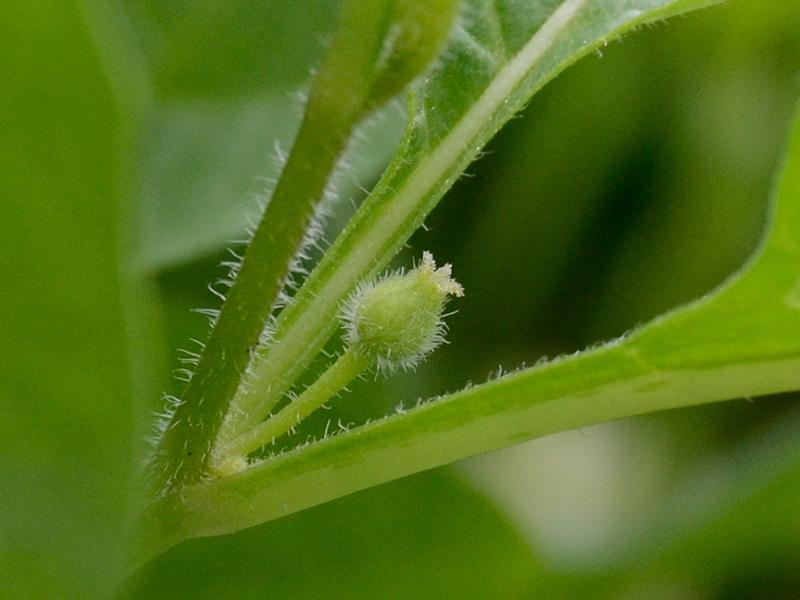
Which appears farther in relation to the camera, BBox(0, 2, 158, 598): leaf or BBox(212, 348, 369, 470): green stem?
BBox(212, 348, 369, 470): green stem

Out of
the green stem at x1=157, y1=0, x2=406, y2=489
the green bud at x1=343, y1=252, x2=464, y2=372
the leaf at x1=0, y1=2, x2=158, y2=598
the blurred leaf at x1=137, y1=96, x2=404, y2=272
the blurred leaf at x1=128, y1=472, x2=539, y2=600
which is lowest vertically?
the leaf at x1=0, y1=2, x2=158, y2=598

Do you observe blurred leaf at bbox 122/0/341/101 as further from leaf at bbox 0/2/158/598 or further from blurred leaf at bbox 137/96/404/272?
leaf at bbox 0/2/158/598

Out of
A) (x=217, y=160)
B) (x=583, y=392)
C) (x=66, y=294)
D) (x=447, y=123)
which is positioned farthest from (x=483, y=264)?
(x=66, y=294)

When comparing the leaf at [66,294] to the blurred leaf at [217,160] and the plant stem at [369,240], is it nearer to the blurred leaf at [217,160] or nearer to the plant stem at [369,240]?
the plant stem at [369,240]

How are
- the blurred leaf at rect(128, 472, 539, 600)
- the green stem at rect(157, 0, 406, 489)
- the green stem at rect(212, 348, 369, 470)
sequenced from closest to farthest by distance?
the green stem at rect(157, 0, 406, 489)
the green stem at rect(212, 348, 369, 470)
the blurred leaf at rect(128, 472, 539, 600)

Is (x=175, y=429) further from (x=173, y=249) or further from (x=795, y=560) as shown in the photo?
(x=795, y=560)

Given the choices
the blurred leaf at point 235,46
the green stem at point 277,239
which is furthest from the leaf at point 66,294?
the blurred leaf at point 235,46

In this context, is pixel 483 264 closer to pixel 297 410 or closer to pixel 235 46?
pixel 235 46

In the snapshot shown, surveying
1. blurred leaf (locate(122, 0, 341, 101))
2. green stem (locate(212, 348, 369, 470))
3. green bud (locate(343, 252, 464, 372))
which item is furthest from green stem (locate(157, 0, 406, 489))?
blurred leaf (locate(122, 0, 341, 101))
